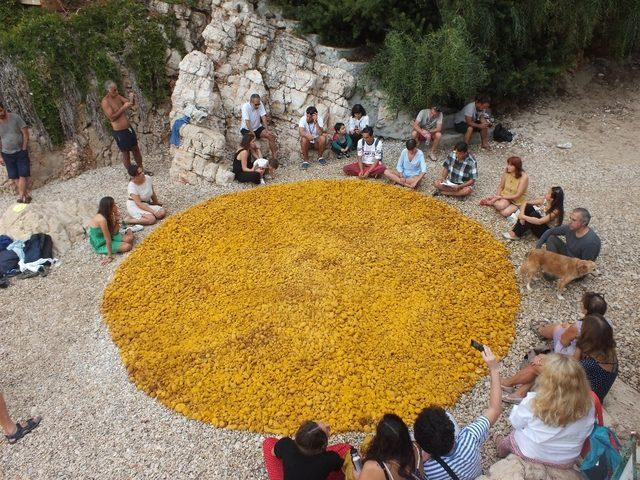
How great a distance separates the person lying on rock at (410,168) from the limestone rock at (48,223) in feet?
22.3

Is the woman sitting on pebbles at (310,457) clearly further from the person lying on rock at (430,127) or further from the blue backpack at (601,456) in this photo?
the person lying on rock at (430,127)

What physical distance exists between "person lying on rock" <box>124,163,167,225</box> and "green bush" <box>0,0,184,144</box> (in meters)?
5.04

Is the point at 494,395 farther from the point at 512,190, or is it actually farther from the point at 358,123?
the point at 358,123

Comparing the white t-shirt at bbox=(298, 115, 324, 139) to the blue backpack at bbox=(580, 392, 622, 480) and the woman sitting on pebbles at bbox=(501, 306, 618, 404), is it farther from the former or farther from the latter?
the blue backpack at bbox=(580, 392, 622, 480)

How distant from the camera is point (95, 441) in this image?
5.22 meters

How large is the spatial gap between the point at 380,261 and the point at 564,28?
31.3 ft

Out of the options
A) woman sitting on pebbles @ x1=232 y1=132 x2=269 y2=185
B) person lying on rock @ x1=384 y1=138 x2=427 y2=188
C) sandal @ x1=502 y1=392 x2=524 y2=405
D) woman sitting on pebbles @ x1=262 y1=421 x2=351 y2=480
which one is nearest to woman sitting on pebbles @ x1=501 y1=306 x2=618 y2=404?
sandal @ x1=502 y1=392 x2=524 y2=405

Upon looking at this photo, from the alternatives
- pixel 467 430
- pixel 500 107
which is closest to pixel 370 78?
pixel 500 107

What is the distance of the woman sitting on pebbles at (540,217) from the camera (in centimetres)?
745

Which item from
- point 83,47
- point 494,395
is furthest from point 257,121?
point 494,395

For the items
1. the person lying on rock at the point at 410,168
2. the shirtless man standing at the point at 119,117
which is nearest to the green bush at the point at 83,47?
the shirtless man standing at the point at 119,117

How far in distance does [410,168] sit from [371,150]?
42.0 inches

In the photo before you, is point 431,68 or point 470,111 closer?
point 431,68

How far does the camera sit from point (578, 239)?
265 inches
